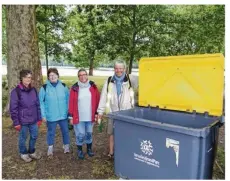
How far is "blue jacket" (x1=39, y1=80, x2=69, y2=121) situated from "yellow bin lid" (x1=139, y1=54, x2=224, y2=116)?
129cm

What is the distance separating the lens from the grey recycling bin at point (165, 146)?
3.05 metres

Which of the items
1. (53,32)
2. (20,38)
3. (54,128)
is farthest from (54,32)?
(54,128)

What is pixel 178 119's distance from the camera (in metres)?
4.00

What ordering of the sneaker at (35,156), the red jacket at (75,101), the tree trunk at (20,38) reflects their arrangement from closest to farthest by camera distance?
1. the red jacket at (75,101)
2. the sneaker at (35,156)
3. the tree trunk at (20,38)

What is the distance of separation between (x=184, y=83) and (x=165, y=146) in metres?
0.98

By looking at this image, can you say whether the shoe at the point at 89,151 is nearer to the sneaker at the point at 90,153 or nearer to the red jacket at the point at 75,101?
the sneaker at the point at 90,153

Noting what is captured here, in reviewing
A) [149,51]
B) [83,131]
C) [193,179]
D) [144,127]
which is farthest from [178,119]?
[149,51]

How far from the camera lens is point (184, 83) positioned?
3779mm

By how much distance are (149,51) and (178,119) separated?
35.0ft

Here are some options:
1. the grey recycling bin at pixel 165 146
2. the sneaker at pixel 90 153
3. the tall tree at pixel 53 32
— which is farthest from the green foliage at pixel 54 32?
the grey recycling bin at pixel 165 146

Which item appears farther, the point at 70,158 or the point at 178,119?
the point at 70,158

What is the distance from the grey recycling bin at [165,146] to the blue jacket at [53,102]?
3.64 ft

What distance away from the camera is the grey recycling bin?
3.05m

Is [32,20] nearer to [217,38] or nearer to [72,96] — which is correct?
[72,96]
